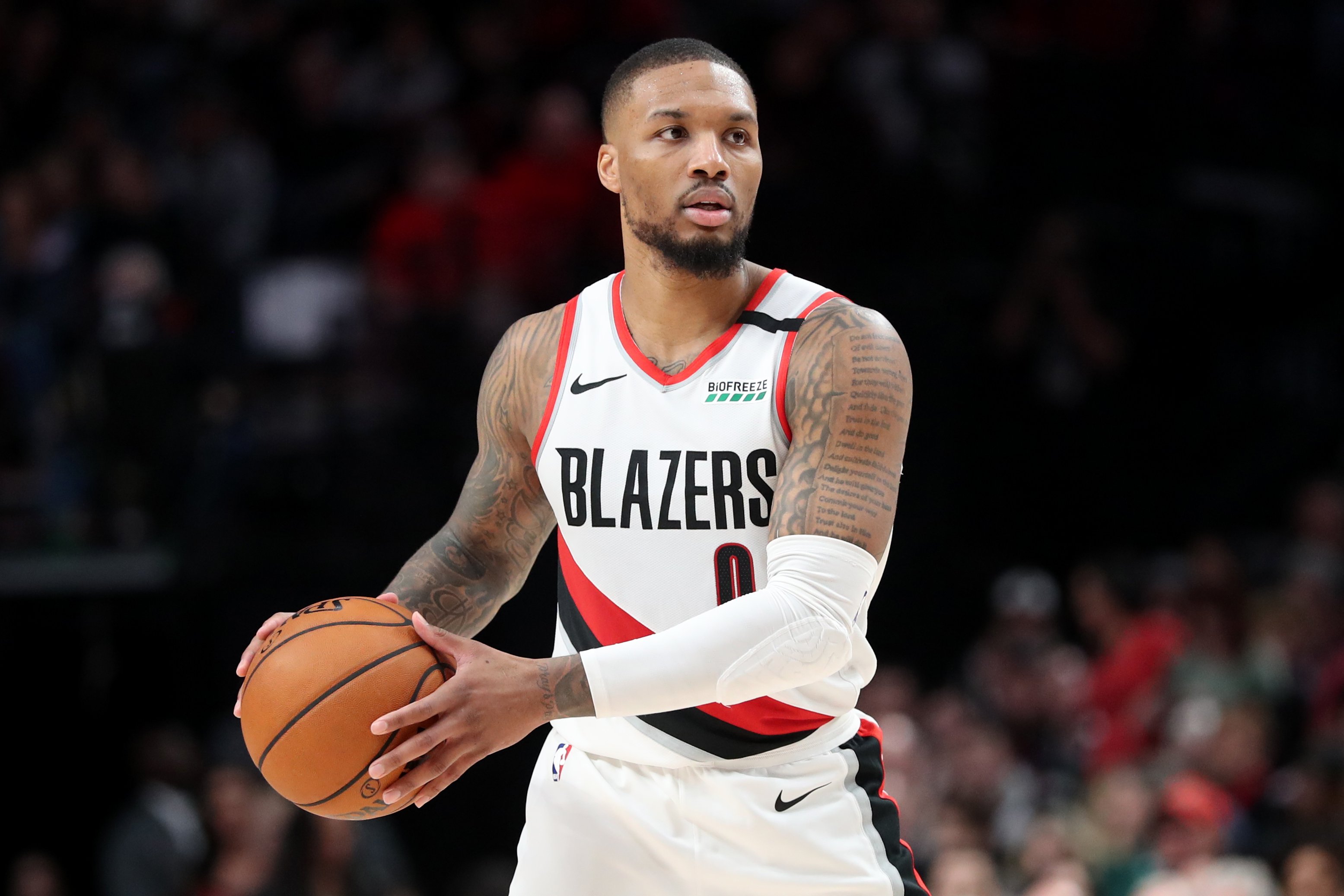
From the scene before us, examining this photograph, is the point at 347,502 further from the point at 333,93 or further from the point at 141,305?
the point at 333,93

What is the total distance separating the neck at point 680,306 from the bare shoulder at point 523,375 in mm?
259

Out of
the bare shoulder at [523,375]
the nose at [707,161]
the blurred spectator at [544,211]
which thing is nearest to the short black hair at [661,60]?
the nose at [707,161]

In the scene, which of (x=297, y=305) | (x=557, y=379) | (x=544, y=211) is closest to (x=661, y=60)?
(x=557, y=379)

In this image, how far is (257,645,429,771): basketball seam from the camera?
3760mm

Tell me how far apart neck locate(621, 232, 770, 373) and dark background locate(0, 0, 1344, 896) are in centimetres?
491

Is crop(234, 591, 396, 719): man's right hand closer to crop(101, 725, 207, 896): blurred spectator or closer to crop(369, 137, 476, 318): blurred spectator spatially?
crop(101, 725, 207, 896): blurred spectator

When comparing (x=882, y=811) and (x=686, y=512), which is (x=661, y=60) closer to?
(x=686, y=512)

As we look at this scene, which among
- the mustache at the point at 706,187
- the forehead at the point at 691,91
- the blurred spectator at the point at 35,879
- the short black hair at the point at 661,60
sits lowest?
the blurred spectator at the point at 35,879

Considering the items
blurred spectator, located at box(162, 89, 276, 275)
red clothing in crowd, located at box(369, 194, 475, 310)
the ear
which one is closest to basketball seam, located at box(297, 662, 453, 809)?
the ear

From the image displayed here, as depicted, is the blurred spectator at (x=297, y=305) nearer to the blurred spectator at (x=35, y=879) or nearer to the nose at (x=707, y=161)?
the blurred spectator at (x=35, y=879)

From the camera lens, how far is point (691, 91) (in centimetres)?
425

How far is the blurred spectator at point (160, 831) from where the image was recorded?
9.31m

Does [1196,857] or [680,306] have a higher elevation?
[680,306]

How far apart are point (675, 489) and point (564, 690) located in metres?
0.65
